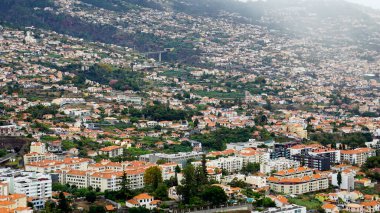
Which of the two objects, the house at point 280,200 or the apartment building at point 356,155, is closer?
the house at point 280,200

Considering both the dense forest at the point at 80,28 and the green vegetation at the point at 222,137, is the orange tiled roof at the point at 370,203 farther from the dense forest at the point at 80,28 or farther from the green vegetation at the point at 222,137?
the dense forest at the point at 80,28

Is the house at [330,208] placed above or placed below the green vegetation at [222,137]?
below

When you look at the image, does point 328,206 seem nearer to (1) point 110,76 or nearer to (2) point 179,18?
(1) point 110,76

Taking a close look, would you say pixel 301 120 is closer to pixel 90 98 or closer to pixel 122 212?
pixel 90 98

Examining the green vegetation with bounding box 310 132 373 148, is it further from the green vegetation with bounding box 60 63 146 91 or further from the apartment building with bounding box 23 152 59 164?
the green vegetation with bounding box 60 63 146 91

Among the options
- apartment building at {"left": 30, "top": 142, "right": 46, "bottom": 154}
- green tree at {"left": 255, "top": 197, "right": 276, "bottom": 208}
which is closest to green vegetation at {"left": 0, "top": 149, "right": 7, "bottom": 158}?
apartment building at {"left": 30, "top": 142, "right": 46, "bottom": 154}

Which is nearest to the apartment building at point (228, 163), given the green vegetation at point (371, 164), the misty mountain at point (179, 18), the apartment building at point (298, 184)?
the apartment building at point (298, 184)
